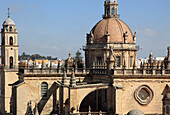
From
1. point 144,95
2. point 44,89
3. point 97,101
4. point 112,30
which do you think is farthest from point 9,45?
point 144,95

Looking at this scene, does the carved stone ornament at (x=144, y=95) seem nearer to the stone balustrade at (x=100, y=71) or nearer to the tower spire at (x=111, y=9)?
the stone balustrade at (x=100, y=71)

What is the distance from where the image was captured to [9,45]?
69.2 m

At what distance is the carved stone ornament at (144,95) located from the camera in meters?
53.1

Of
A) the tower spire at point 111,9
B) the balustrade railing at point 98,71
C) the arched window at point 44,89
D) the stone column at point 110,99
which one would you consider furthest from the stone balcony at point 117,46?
the stone column at point 110,99

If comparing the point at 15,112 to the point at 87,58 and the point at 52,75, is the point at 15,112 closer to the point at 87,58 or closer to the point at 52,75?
the point at 52,75

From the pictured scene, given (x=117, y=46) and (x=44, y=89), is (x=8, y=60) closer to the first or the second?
(x=44, y=89)

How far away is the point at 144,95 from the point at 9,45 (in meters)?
25.8

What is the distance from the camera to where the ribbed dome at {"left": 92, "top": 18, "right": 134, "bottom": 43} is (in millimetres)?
61375

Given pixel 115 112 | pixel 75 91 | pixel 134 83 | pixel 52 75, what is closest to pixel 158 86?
pixel 134 83

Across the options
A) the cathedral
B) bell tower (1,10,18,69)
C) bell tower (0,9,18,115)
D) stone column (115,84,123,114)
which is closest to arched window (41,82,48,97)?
the cathedral

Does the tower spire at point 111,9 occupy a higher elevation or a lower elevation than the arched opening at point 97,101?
higher

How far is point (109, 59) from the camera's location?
52.7 meters

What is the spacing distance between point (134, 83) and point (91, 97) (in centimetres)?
801

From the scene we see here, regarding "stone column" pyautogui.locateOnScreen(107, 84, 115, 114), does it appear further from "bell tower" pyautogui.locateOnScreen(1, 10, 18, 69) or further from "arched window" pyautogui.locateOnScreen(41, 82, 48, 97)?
"bell tower" pyautogui.locateOnScreen(1, 10, 18, 69)
